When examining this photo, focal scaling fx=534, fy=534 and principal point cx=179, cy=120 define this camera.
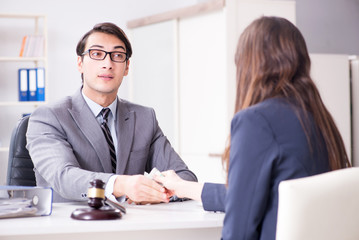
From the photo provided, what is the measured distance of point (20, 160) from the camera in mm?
2395

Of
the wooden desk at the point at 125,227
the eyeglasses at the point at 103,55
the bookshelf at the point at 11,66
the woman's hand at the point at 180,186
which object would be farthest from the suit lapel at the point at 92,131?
the bookshelf at the point at 11,66

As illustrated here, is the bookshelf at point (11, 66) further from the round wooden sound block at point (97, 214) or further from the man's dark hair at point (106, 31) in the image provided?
the round wooden sound block at point (97, 214)

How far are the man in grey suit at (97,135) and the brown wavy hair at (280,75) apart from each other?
25.1 inches

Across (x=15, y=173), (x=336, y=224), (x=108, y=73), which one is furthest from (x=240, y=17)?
(x=336, y=224)

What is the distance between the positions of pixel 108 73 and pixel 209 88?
100.0 inches

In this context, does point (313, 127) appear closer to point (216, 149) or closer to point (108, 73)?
point (108, 73)

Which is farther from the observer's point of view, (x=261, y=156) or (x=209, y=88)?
(x=209, y=88)

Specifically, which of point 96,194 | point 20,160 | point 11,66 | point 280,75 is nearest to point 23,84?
point 11,66

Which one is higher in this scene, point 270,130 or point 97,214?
point 270,130

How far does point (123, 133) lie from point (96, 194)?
2.60 ft

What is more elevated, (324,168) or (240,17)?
(240,17)

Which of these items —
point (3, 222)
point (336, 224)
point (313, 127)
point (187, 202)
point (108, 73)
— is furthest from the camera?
point (108, 73)

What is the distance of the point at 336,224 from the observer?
126 cm

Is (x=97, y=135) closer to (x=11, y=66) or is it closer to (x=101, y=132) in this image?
(x=101, y=132)
